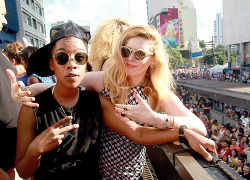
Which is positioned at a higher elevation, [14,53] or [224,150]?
[14,53]

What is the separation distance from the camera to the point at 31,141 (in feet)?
4.49

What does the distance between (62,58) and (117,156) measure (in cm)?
88

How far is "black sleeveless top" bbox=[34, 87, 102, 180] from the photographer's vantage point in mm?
1422

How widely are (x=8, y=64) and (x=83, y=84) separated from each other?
0.74 metres

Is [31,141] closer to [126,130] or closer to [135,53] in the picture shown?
[126,130]

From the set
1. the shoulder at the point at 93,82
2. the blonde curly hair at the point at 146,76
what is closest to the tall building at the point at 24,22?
the shoulder at the point at 93,82

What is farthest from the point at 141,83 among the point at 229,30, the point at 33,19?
the point at 229,30

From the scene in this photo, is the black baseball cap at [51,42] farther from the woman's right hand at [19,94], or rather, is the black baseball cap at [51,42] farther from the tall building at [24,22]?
the tall building at [24,22]

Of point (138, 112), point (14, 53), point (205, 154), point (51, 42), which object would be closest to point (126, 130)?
point (138, 112)

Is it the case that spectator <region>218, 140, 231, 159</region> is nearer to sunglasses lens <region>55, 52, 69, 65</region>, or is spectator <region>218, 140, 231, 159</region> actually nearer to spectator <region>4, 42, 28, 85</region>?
spectator <region>4, 42, 28, 85</region>

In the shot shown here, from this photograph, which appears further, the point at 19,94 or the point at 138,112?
the point at 138,112

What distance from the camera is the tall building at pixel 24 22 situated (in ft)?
81.3

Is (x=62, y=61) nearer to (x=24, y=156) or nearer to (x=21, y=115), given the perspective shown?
(x=21, y=115)

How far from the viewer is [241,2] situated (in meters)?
38.1
